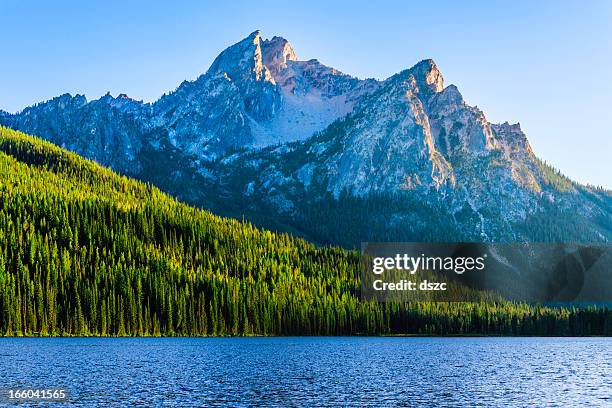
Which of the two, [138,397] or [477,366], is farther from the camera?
[477,366]

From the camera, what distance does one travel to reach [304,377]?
124000 millimetres

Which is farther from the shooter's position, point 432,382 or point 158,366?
point 158,366

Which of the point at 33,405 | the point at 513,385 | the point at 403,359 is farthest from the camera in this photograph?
the point at 403,359

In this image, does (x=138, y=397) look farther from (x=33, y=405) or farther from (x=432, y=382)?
(x=432, y=382)

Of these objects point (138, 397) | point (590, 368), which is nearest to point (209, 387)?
point (138, 397)

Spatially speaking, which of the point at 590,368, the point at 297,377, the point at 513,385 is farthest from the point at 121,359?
the point at 590,368

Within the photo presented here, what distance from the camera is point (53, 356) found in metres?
161

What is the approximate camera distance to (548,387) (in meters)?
114

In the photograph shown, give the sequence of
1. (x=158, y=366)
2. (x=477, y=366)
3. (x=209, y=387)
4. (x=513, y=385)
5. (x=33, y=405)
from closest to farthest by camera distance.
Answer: (x=33, y=405), (x=209, y=387), (x=513, y=385), (x=158, y=366), (x=477, y=366)

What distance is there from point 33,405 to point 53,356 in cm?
7631

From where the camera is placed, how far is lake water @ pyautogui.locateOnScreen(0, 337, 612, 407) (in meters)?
97.9

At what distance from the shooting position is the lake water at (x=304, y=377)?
97938mm

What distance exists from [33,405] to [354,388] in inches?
1641

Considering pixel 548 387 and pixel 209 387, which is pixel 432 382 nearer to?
pixel 548 387
